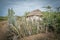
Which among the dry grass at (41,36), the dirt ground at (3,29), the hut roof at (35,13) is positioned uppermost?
the hut roof at (35,13)

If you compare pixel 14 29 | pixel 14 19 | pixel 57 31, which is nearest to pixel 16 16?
pixel 14 19

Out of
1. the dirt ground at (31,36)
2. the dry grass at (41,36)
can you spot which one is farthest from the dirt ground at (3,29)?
the dry grass at (41,36)

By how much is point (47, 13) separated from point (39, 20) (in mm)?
184

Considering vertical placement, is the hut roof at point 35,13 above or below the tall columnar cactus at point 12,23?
above

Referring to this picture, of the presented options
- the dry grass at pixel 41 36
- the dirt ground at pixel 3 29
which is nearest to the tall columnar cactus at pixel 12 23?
the dirt ground at pixel 3 29

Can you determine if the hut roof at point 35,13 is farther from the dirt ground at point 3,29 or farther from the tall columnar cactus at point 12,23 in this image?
the dirt ground at point 3,29

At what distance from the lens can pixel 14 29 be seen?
2242 millimetres

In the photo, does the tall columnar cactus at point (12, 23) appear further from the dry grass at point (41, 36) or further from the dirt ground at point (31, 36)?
the dry grass at point (41, 36)

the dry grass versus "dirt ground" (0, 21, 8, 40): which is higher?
"dirt ground" (0, 21, 8, 40)

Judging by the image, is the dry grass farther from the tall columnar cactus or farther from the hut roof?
the hut roof

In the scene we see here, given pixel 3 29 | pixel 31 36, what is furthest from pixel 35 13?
pixel 3 29

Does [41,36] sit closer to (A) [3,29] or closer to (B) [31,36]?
(B) [31,36]

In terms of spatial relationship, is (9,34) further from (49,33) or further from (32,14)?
(49,33)

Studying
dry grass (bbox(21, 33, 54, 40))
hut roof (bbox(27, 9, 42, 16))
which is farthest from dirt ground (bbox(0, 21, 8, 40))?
hut roof (bbox(27, 9, 42, 16))
